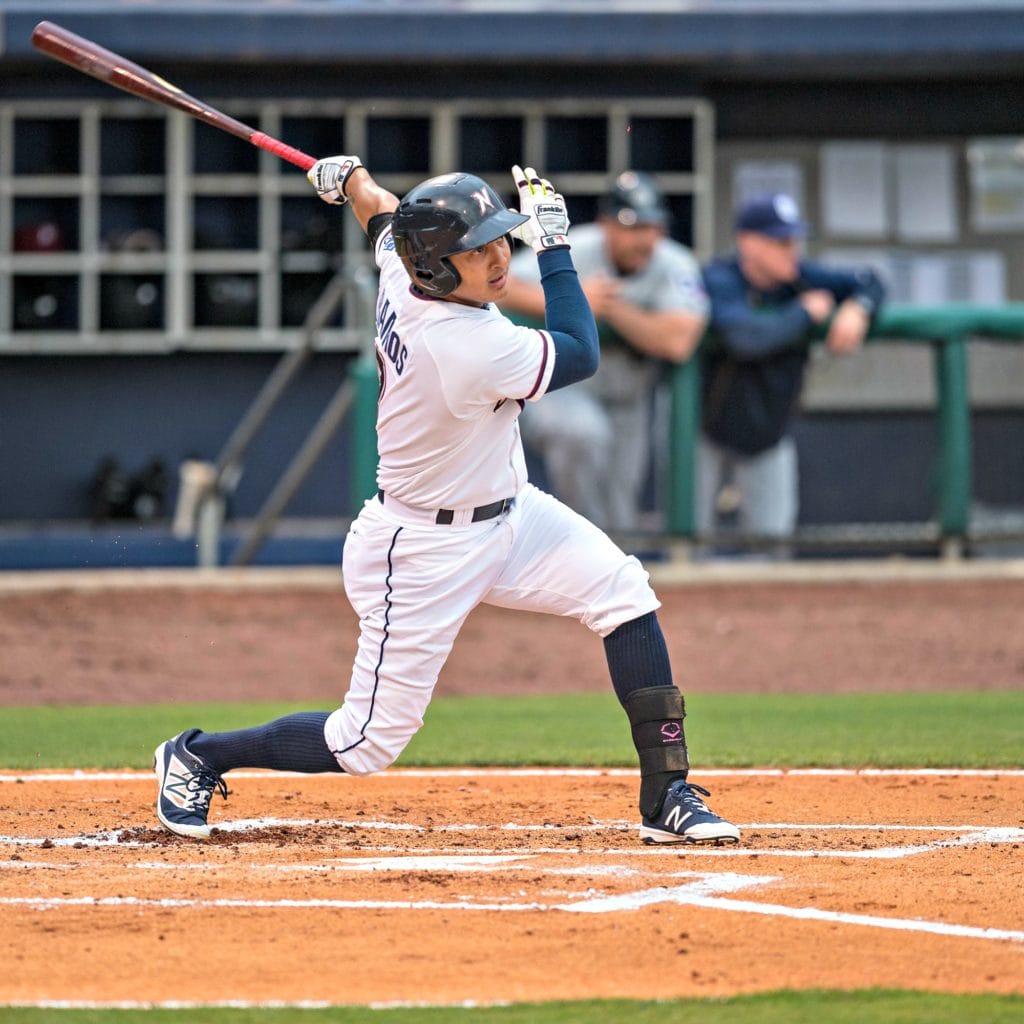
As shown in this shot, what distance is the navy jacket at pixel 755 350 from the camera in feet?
29.8

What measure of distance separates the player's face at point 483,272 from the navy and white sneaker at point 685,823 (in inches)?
48.8

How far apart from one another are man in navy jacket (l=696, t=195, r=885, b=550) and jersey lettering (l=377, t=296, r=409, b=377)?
15.4ft

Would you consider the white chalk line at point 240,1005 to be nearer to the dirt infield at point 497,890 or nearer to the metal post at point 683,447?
the dirt infield at point 497,890

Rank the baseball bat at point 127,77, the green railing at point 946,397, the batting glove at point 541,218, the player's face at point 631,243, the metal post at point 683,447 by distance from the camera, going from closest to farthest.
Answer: the batting glove at point 541,218
the baseball bat at point 127,77
the player's face at point 631,243
the metal post at point 683,447
the green railing at point 946,397

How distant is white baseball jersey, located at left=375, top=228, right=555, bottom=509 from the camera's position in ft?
14.0

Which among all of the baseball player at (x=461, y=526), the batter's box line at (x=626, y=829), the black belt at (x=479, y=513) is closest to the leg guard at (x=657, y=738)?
the baseball player at (x=461, y=526)

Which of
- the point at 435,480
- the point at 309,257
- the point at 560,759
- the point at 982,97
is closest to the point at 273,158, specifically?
the point at 309,257

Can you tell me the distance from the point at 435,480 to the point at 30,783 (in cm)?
195

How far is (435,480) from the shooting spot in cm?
445

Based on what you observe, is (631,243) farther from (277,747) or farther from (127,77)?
(277,747)

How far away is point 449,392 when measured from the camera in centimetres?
430

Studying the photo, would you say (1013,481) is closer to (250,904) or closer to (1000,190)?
(1000,190)

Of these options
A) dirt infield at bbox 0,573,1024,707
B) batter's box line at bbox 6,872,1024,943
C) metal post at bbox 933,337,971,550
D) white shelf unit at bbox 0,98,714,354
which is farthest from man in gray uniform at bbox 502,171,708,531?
batter's box line at bbox 6,872,1024,943

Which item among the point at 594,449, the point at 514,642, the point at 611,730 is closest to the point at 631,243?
the point at 594,449
